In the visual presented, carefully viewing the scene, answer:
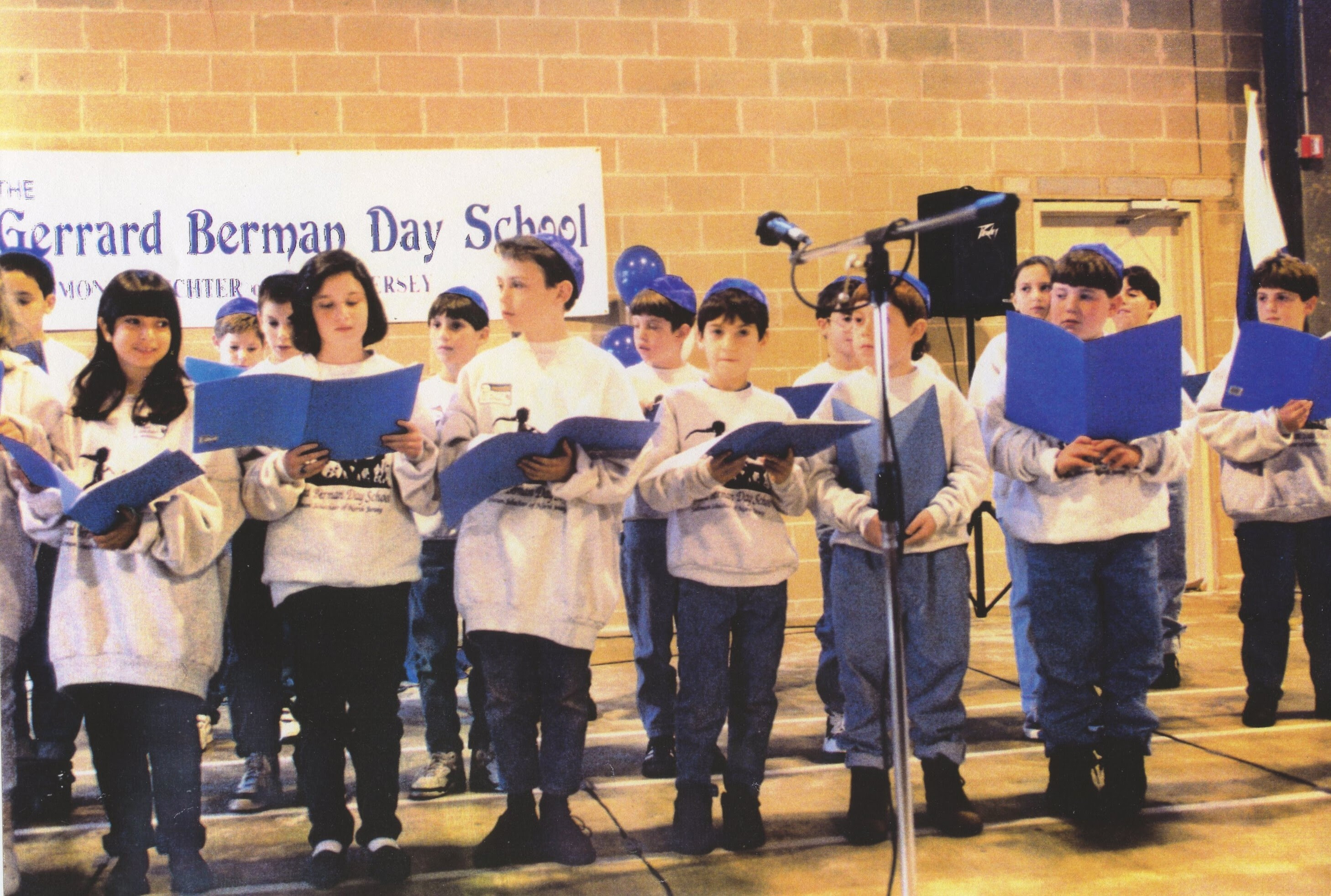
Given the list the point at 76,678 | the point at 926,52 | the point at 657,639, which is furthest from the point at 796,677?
the point at 926,52

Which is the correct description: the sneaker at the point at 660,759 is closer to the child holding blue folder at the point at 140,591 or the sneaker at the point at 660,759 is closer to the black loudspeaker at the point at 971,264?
the child holding blue folder at the point at 140,591

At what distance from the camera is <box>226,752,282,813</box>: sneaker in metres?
2.89

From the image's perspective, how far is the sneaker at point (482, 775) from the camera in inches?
116

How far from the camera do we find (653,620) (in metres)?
3.17

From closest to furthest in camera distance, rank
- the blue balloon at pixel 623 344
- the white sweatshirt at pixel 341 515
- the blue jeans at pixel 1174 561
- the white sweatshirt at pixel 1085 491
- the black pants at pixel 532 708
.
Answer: the white sweatshirt at pixel 341 515
the black pants at pixel 532 708
the white sweatshirt at pixel 1085 491
the blue jeans at pixel 1174 561
the blue balloon at pixel 623 344

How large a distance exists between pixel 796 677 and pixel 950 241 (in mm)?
2257

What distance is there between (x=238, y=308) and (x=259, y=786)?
1867 millimetres

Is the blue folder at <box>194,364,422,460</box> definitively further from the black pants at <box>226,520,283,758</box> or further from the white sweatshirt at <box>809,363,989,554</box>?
the white sweatshirt at <box>809,363,989,554</box>

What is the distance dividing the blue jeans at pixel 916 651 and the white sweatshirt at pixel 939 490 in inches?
2.6

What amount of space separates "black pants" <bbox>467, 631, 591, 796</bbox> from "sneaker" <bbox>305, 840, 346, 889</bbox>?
0.36 meters

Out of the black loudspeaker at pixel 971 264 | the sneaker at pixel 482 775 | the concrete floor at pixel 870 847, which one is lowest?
the concrete floor at pixel 870 847

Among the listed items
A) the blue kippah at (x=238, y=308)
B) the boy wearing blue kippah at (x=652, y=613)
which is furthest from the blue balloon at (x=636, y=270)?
the blue kippah at (x=238, y=308)

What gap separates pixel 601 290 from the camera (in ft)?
18.0

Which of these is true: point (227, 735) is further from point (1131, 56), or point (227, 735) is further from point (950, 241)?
point (1131, 56)
